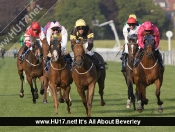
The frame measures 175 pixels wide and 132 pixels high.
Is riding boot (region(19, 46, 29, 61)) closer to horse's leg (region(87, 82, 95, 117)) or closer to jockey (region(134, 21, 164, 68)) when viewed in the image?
jockey (region(134, 21, 164, 68))

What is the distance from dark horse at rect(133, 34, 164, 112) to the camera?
16.3 m

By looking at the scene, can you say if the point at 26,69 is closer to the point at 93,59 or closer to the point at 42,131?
the point at 93,59

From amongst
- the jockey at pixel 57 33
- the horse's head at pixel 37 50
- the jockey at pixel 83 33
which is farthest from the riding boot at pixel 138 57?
the horse's head at pixel 37 50

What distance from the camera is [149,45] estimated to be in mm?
16172

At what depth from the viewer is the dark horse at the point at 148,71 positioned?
16297 millimetres

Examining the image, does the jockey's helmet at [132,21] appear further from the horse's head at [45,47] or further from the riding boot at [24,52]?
the riding boot at [24,52]

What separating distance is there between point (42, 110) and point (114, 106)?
199cm

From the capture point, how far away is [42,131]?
13.7 metres

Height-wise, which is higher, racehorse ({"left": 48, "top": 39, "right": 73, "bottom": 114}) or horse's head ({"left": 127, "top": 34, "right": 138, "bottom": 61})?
horse's head ({"left": 127, "top": 34, "right": 138, "bottom": 61})

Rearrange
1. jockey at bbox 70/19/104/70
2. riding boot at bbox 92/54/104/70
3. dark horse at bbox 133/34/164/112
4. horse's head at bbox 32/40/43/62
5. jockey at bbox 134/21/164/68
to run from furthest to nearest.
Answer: horse's head at bbox 32/40/43/62 < riding boot at bbox 92/54/104/70 < jockey at bbox 134/21/164/68 < dark horse at bbox 133/34/164/112 < jockey at bbox 70/19/104/70

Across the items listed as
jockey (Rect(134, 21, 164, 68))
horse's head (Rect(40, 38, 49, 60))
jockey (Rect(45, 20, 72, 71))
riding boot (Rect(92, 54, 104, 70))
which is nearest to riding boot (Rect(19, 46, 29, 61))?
horse's head (Rect(40, 38, 49, 60))

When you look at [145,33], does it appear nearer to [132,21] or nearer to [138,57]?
[138,57]

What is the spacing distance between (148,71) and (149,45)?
29.3 inches

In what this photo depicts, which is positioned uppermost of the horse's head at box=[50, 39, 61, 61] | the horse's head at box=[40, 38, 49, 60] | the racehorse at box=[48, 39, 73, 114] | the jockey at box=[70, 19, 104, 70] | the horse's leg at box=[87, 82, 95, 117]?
the jockey at box=[70, 19, 104, 70]
